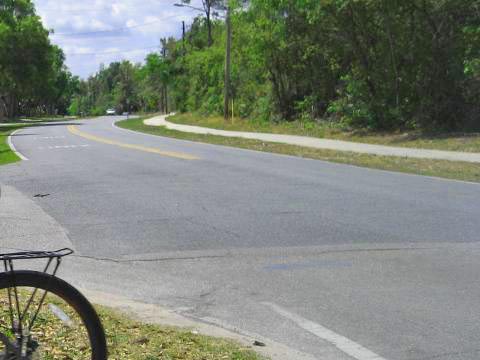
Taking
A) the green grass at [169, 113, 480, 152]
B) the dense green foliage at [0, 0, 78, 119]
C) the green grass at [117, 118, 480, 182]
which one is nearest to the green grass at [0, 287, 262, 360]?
the green grass at [117, 118, 480, 182]

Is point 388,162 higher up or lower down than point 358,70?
lower down

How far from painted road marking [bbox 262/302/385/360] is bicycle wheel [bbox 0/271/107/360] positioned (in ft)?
6.48

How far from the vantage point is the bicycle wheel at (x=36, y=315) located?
3.44 m

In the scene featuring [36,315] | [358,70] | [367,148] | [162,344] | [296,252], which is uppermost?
[358,70]

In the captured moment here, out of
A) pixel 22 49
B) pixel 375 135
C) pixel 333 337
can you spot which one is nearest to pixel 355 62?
pixel 375 135

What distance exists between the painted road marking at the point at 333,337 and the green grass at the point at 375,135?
17972mm

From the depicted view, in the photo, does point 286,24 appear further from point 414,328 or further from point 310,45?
point 414,328

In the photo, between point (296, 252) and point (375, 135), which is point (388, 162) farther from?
point (296, 252)

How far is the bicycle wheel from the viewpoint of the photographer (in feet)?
11.3

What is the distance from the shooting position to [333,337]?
5332 mm

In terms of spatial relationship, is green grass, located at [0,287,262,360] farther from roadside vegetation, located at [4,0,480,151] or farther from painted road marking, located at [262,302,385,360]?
roadside vegetation, located at [4,0,480,151]

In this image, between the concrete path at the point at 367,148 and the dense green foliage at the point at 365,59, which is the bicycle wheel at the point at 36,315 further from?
the dense green foliage at the point at 365,59

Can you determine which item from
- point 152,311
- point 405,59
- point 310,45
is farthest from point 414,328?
point 310,45

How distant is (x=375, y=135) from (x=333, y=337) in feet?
81.4
